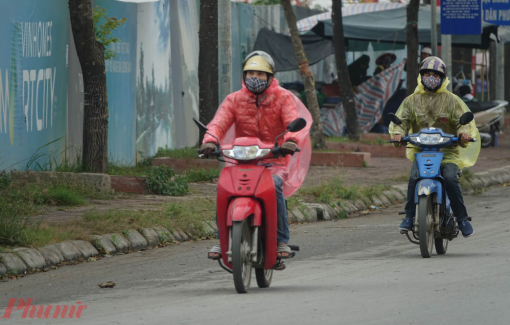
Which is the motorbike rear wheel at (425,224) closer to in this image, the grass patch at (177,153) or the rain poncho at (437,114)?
the rain poncho at (437,114)

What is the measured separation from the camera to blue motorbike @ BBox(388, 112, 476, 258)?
838 cm

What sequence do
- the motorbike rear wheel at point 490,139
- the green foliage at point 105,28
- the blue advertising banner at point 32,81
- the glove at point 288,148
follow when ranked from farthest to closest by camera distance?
the motorbike rear wheel at point 490,139, the green foliage at point 105,28, the blue advertising banner at point 32,81, the glove at point 288,148

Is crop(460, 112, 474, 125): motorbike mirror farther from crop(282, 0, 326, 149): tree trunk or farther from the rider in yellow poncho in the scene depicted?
crop(282, 0, 326, 149): tree trunk

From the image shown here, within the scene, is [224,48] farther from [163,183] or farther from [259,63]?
[259,63]

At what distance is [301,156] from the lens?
7.80 meters

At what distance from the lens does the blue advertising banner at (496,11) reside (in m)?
25.9

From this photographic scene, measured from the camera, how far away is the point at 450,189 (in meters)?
8.74

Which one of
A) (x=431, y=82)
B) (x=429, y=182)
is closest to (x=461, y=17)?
(x=431, y=82)

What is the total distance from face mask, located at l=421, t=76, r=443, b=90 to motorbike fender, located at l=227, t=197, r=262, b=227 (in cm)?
288

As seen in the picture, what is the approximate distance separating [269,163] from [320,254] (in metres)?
2.31

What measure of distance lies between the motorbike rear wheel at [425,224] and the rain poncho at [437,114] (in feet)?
1.89

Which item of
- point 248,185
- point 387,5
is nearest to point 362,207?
point 248,185

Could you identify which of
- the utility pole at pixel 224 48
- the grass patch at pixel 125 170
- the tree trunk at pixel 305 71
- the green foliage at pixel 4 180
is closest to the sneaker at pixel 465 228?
the utility pole at pixel 224 48

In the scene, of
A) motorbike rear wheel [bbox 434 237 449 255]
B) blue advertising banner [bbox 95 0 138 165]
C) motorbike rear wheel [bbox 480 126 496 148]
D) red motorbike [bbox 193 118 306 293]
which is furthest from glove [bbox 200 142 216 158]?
motorbike rear wheel [bbox 480 126 496 148]
